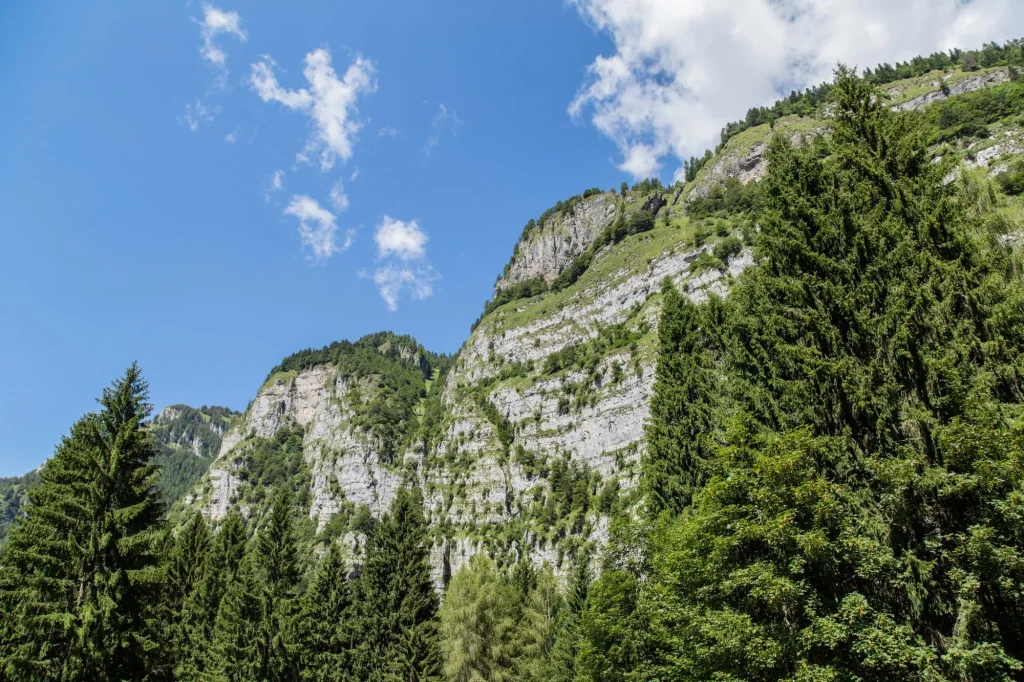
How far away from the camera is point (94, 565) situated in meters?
17.8

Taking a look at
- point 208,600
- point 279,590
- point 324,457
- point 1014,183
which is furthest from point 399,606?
point 324,457

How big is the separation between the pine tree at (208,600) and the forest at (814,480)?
557 inches

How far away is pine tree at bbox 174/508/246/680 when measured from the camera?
3272 centimetres

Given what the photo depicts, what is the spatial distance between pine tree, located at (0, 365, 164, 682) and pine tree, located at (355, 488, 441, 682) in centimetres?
1733

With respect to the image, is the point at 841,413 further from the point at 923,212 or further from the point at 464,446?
the point at 464,446

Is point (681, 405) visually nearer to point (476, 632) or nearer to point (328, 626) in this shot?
point (476, 632)

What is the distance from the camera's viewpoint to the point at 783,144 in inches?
717

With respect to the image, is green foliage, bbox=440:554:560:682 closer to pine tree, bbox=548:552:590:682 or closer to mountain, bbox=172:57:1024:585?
pine tree, bbox=548:552:590:682

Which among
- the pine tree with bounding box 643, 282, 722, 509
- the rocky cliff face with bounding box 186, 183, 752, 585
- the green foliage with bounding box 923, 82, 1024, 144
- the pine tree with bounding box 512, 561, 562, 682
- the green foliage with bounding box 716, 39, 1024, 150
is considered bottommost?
the pine tree with bounding box 512, 561, 562, 682

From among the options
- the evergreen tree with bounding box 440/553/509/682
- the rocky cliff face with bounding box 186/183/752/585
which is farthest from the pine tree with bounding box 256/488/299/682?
the rocky cliff face with bounding box 186/183/752/585

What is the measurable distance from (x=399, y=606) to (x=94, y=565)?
2123 centimetres

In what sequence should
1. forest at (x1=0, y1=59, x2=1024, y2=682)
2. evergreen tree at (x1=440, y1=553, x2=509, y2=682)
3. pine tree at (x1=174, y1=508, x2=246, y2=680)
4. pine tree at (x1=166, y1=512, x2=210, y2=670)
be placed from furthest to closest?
evergreen tree at (x1=440, y1=553, x2=509, y2=682)
pine tree at (x1=166, y1=512, x2=210, y2=670)
pine tree at (x1=174, y1=508, x2=246, y2=680)
forest at (x1=0, y1=59, x2=1024, y2=682)

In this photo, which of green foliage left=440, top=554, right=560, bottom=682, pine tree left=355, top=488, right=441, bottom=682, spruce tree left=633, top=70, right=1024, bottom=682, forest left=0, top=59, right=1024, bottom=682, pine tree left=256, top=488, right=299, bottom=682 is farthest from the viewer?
green foliage left=440, top=554, right=560, bottom=682

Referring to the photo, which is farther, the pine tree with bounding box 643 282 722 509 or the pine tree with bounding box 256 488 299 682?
the pine tree with bounding box 256 488 299 682
